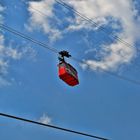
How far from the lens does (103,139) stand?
50.0ft

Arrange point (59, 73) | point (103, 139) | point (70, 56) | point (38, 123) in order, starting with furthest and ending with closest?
1. point (70, 56)
2. point (59, 73)
3. point (103, 139)
4. point (38, 123)

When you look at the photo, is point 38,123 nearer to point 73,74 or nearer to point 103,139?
point 103,139

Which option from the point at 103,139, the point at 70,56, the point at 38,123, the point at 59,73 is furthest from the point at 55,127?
the point at 70,56

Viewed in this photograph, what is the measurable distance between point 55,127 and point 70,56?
6421 millimetres

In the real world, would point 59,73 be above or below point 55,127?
above

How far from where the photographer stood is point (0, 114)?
11172 millimetres

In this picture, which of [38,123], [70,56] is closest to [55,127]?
[38,123]

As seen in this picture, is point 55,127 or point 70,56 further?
point 70,56

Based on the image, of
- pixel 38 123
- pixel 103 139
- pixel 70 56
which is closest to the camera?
pixel 38 123

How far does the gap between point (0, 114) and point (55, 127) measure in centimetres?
207

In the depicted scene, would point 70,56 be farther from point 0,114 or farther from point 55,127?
point 0,114

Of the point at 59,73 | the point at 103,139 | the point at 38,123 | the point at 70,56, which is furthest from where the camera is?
the point at 70,56

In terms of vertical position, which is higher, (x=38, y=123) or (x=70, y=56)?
(x=70, y=56)

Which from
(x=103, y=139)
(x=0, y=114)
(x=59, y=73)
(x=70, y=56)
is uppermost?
(x=70, y=56)
